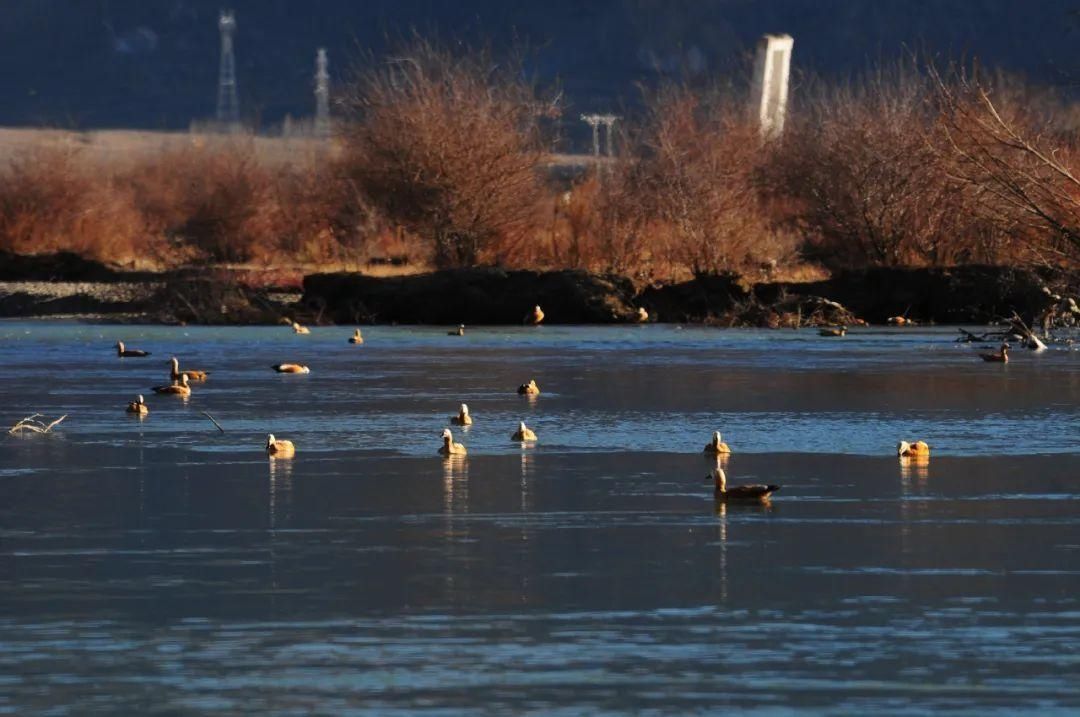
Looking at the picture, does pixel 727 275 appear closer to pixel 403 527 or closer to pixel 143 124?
pixel 403 527

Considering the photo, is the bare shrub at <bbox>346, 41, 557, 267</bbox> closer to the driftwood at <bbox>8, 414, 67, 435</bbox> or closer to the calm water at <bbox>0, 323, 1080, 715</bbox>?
the calm water at <bbox>0, 323, 1080, 715</bbox>

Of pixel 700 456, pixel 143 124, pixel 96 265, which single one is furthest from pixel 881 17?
pixel 700 456

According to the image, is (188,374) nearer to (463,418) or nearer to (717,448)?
(463,418)

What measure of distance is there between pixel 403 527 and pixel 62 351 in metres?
18.5

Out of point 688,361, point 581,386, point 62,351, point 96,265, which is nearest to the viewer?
point 581,386

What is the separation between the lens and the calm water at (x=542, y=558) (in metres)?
8.47

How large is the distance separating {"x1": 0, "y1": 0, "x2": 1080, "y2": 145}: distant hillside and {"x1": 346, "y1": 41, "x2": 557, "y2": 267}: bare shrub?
255 ft

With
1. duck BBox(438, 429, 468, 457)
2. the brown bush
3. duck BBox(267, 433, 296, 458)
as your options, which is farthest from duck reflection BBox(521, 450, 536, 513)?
the brown bush

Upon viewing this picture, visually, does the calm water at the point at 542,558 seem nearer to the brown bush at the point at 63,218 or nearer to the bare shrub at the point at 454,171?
the bare shrub at the point at 454,171

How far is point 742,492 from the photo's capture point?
1318cm

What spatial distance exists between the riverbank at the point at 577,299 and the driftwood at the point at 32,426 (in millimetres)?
19882

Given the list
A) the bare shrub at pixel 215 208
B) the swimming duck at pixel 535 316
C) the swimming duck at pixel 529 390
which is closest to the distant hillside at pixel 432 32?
the bare shrub at pixel 215 208

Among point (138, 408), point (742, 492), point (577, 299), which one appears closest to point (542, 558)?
point (742, 492)

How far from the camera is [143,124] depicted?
12694 cm
